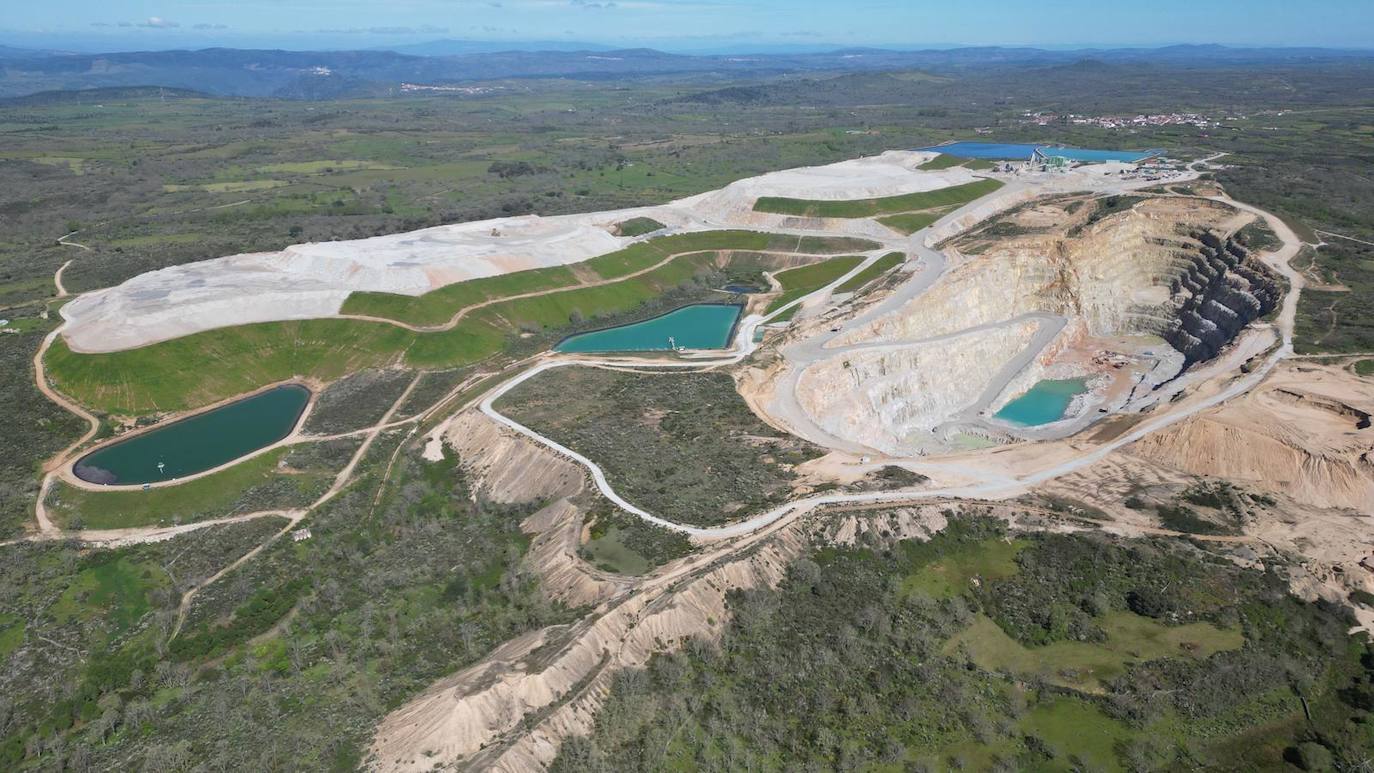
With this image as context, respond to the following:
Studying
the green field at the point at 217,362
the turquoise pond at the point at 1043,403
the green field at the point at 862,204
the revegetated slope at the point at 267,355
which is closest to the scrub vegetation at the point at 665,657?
the green field at the point at 217,362

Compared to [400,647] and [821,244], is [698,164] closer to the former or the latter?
[821,244]

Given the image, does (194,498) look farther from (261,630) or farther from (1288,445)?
(1288,445)

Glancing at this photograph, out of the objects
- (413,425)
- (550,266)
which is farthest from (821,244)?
(413,425)

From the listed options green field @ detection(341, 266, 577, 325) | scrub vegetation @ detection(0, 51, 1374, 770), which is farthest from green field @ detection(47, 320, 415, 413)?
green field @ detection(341, 266, 577, 325)

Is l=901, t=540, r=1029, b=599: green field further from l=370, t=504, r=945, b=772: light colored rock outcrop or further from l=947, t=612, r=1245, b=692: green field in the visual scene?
l=370, t=504, r=945, b=772: light colored rock outcrop

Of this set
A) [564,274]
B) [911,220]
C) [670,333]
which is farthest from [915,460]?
[911,220]
